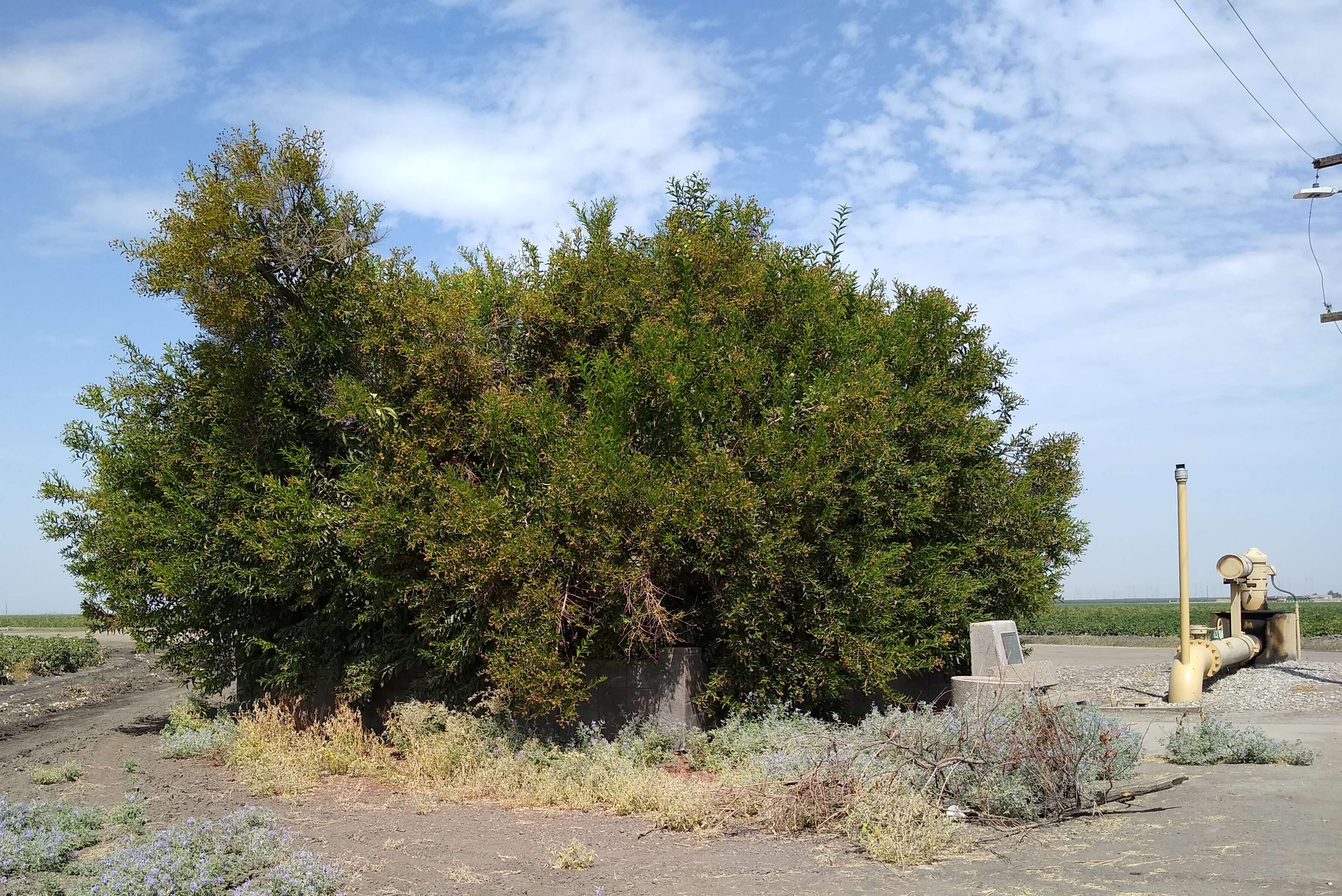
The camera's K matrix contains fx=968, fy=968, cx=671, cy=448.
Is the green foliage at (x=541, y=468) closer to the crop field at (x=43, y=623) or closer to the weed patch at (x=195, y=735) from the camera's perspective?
the weed patch at (x=195, y=735)

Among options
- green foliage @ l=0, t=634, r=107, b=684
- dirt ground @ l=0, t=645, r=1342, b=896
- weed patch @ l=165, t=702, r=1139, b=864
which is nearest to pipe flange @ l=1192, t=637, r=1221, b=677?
dirt ground @ l=0, t=645, r=1342, b=896

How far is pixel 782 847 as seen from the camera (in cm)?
773

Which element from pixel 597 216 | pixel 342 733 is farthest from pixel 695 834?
pixel 597 216

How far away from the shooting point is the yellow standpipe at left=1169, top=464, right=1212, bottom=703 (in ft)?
46.9

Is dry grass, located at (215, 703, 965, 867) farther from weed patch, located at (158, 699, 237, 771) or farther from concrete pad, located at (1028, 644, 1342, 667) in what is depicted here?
concrete pad, located at (1028, 644, 1342, 667)

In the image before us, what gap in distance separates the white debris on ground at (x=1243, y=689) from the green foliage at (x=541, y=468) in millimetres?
3619

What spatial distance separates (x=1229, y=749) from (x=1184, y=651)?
19.4ft

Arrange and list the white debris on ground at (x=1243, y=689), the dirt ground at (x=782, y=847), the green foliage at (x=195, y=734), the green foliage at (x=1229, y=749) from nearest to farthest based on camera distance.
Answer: the dirt ground at (x=782, y=847)
the green foliage at (x=1229, y=749)
the green foliage at (x=195, y=734)
the white debris on ground at (x=1243, y=689)

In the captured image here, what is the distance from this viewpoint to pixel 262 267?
13.1m

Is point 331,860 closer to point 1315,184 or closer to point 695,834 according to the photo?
point 695,834

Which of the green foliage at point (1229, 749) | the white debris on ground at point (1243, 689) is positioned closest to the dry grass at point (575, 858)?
the green foliage at point (1229, 749)

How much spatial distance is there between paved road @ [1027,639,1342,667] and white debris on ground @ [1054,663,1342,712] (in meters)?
2.32

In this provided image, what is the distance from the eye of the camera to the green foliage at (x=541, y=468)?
1052 centimetres

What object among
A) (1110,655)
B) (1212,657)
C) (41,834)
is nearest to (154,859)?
(41,834)
